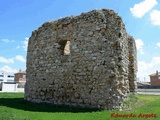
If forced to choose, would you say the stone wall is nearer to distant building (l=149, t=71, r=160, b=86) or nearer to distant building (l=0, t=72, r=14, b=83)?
distant building (l=149, t=71, r=160, b=86)

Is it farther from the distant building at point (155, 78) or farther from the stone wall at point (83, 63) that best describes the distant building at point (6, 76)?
the stone wall at point (83, 63)

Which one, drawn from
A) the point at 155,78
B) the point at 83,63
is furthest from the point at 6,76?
the point at 83,63

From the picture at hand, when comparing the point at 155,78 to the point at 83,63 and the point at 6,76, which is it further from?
the point at 6,76

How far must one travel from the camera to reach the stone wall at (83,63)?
8781 mm

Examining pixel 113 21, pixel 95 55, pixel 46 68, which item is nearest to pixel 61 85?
pixel 46 68

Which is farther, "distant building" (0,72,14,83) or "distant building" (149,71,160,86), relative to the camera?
"distant building" (0,72,14,83)

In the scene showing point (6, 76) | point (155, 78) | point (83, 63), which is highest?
point (6, 76)

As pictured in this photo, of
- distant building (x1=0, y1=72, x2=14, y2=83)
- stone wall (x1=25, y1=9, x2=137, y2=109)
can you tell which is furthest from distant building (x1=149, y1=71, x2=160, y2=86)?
distant building (x1=0, y1=72, x2=14, y2=83)

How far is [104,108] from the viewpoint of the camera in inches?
334

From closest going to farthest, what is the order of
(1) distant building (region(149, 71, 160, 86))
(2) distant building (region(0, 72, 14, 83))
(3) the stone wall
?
(3) the stone wall, (1) distant building (region(149, 71, 160, 86)), (2) distant building (region(0, 72, 14, 83))

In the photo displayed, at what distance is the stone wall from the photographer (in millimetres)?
8781

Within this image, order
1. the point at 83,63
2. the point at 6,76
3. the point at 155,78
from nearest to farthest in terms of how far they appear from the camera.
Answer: the point at 83,63, the point at 155,78, the point at 6,76

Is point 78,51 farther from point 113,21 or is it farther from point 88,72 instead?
point 113,21

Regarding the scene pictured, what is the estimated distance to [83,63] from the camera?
9.44 meters
